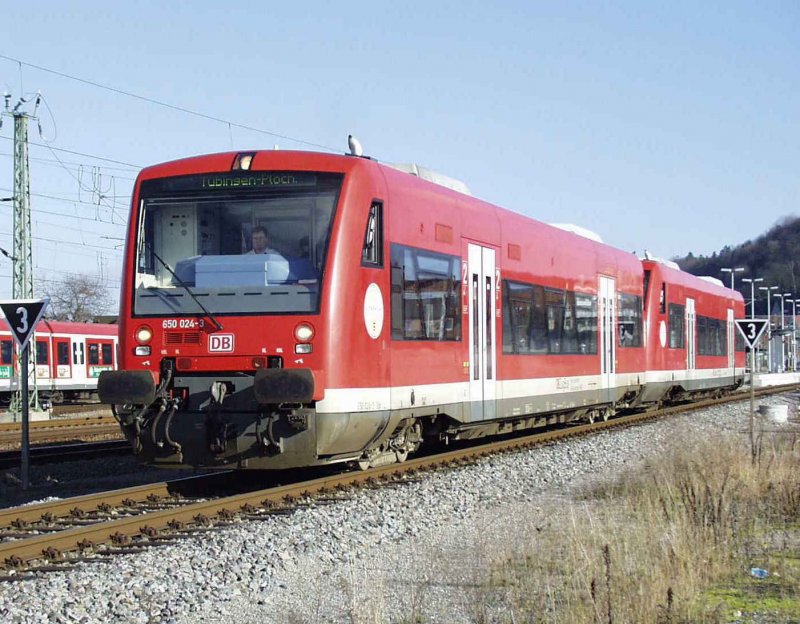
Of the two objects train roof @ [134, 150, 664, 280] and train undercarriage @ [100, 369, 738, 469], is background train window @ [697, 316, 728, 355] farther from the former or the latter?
train undercarriage @ [100, 369, 738, 469]

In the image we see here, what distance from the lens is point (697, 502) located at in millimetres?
8773

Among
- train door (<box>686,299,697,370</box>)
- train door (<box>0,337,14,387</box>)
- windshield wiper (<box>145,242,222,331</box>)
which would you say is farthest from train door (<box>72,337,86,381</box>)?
windshield wiper (<box>145,242,222,331</box>)

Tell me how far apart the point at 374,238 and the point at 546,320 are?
20.4 ft

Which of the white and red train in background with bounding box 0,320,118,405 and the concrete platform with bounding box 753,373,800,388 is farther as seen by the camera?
the concrete platform with bounding box 753,373,800,388

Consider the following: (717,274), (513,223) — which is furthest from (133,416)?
(717,274)

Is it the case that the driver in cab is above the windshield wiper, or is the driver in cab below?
above

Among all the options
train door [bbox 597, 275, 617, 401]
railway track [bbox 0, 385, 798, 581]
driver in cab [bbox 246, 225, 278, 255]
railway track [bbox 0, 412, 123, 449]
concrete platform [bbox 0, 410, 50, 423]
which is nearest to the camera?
railway track [bbox 0, 385, 798, 581]

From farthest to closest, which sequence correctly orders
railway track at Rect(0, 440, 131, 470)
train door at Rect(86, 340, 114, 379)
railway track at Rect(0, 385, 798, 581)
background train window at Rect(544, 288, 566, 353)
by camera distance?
train door at Rect(86, 340, 114, 379) < background train window at Rect(544, 288, 566, 353) < railway track at Rect(0, 440, 131, 470) < railway track at Rect(0, 385, 798, 581)

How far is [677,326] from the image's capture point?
1032 inches

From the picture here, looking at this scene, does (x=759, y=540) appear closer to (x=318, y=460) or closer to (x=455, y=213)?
(x=318, y=460)

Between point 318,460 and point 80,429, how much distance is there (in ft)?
47.4

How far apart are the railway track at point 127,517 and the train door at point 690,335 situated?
630 inches

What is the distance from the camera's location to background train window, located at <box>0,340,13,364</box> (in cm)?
3597

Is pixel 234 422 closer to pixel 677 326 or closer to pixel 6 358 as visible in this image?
pixel 677 326
